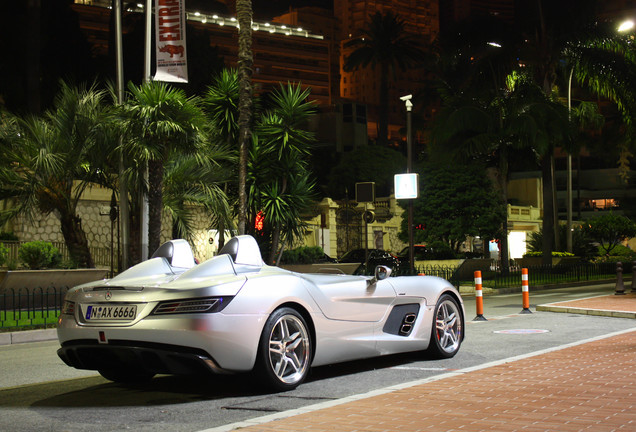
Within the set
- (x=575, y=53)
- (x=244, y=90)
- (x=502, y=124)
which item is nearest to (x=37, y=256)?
(x=244, y=90)

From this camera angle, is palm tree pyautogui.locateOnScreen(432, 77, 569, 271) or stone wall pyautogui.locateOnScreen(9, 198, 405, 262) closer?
palm tree pyautogui.locateOnScreen(432, 77, 569, 271)

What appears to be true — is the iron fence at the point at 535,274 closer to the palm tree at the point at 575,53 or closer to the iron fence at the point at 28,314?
the palm tree at the point at 575,53

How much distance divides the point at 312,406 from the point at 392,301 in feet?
7.73

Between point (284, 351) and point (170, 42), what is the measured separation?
1559 centimetres

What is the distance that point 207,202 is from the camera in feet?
74.4

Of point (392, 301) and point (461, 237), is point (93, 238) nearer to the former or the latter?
point (461, 237)

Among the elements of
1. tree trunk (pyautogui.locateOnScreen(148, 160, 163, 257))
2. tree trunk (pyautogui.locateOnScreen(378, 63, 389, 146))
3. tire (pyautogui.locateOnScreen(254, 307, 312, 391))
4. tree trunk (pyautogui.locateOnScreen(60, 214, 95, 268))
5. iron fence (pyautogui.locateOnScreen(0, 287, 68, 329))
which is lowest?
iron fence (pyautogui.locateOnScreen(0, 287, 68, 329))

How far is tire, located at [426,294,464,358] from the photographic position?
345 inches

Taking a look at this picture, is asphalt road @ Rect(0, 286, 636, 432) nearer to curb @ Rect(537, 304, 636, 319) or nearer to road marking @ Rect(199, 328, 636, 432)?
road marking @ Rect(199, 328, 636, 432)

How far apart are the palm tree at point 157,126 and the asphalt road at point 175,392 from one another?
29.1 ft

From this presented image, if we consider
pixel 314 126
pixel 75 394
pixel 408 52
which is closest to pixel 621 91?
pixel 75 394

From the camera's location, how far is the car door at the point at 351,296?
735 centimetres

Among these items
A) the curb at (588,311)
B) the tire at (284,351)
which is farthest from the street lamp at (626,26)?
the tire at (284,351)

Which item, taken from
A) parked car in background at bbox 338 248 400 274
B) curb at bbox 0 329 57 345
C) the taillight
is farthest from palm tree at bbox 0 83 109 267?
parked car in background at bbox 338 248 400 274
